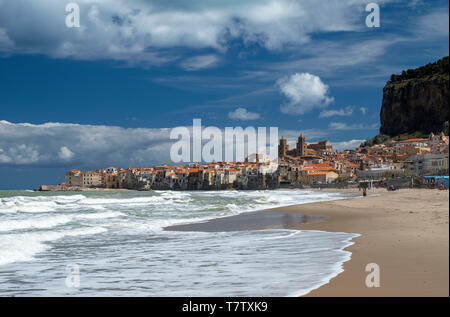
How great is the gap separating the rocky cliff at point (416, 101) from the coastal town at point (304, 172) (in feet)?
28.3

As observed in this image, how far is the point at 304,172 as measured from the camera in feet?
431

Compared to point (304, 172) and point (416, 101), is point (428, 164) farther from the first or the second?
point (416, 101)

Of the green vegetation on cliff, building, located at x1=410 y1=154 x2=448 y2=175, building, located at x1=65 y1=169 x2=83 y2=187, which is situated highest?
the green vegetation on cliff

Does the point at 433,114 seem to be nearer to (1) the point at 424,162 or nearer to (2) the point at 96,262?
(1) the point at 424,162

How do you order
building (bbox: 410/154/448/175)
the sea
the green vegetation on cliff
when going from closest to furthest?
the sea, building (bbox: 410/154/448/175), the green vegetation on cliff

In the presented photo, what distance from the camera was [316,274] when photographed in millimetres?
7020

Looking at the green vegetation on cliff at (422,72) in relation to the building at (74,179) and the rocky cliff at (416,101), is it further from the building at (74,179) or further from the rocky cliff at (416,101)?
the building at (74,179)

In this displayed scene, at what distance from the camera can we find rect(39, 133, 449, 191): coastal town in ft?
348

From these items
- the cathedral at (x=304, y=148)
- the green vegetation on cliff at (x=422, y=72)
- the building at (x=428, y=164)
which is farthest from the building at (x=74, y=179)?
the building at (x=428, y=164)

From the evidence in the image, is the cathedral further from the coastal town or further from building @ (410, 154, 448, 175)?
building @ (410, 154, 448, 175)

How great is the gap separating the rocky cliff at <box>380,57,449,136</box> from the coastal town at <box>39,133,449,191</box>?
864cm

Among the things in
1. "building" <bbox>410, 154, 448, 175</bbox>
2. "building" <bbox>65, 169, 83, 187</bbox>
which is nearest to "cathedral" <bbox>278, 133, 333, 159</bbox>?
"building" <bbox>410, 154, 448, 175</bbox>
